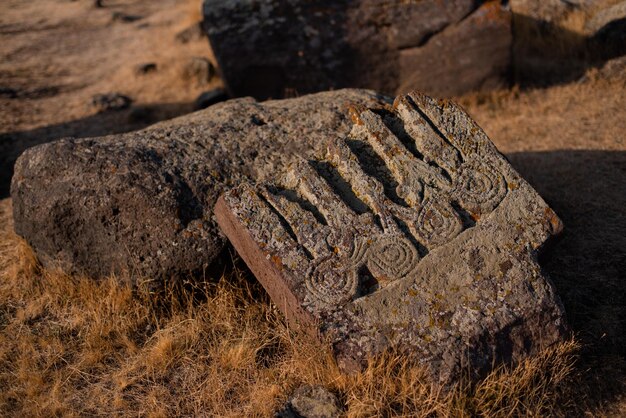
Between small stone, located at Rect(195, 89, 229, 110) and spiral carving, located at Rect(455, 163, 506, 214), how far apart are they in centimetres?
517

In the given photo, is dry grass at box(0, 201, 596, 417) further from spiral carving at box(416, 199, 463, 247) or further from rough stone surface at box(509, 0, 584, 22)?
rough stone surface at box(509, 0, 584, 22)

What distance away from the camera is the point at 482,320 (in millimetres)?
3684

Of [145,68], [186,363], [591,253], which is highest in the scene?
[186,363]

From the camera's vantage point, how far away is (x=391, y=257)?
3.87m

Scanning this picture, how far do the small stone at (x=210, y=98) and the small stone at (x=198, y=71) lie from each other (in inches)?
28.5

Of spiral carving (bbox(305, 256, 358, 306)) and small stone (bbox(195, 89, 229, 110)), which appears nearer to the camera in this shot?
spiral carving (bbox(305, 256, 358, 306))

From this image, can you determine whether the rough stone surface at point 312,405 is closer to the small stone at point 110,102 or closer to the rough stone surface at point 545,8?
the small stone at point 110,102

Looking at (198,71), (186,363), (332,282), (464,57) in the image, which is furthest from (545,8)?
(186,363)

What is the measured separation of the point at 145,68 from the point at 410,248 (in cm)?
758

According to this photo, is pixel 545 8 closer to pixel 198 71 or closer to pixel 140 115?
pixel 198 71

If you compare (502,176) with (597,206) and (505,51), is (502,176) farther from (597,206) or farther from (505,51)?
(505,51)

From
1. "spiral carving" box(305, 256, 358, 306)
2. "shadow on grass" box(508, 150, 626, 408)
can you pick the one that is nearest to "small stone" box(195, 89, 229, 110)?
"shadow on grass" box(508, 150, 626, 408)

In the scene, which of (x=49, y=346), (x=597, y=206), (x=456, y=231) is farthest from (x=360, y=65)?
(x=49, y=346)

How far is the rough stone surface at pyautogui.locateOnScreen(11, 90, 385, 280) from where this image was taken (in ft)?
15.0
